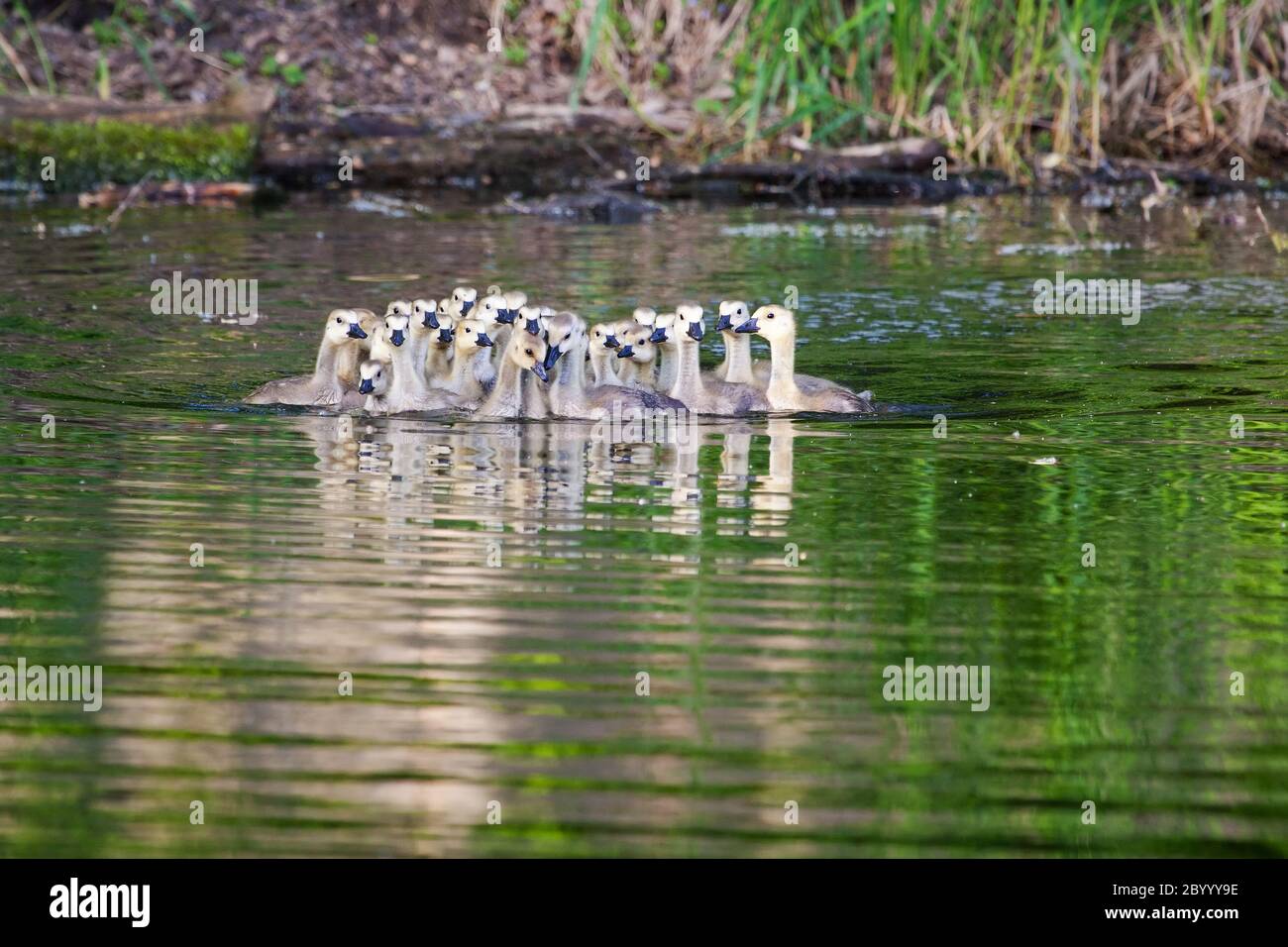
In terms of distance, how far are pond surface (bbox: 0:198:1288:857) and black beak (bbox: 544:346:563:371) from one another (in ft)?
1.15

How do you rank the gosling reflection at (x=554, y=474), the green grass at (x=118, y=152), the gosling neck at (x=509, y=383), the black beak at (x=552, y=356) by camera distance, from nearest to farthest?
the gosling reflection at (x=554, y=474) < the black beak at (x=552, y=356) < the gosling neck at (x=509, y=383) < the green grass at (x=118, y=152)

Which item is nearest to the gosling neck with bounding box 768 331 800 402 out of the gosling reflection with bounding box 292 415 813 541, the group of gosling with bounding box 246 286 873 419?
the group of gosling with bounding box 246 286 873 419

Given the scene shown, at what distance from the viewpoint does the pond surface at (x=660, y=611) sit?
206 inches

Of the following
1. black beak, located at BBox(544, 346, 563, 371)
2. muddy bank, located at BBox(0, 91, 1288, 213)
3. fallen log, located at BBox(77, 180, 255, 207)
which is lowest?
black beak, located at BBox(544, 346, 563, 371)

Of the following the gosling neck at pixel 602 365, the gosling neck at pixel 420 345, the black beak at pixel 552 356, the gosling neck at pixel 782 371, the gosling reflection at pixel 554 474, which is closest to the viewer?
the gosling reflection at pixel 554 474

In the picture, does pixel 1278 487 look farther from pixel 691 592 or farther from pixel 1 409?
pixel 1 409

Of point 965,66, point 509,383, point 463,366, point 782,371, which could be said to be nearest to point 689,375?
point 782,371

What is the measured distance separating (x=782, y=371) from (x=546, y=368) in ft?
4.22

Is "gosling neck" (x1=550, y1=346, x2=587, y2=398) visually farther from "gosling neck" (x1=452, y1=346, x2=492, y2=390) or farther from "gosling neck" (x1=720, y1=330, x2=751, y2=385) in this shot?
"gosling neck" (x1=720, y1=330, x2=751, y2=385)

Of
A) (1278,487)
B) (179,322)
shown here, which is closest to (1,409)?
(179,322)

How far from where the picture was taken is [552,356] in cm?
1074

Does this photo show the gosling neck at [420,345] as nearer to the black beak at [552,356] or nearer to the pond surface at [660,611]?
the pond surface at [660,611]

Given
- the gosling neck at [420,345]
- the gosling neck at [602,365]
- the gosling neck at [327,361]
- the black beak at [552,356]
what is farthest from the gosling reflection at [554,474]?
the gosling neck at [602,365]

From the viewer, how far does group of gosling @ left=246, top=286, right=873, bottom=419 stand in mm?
10867
